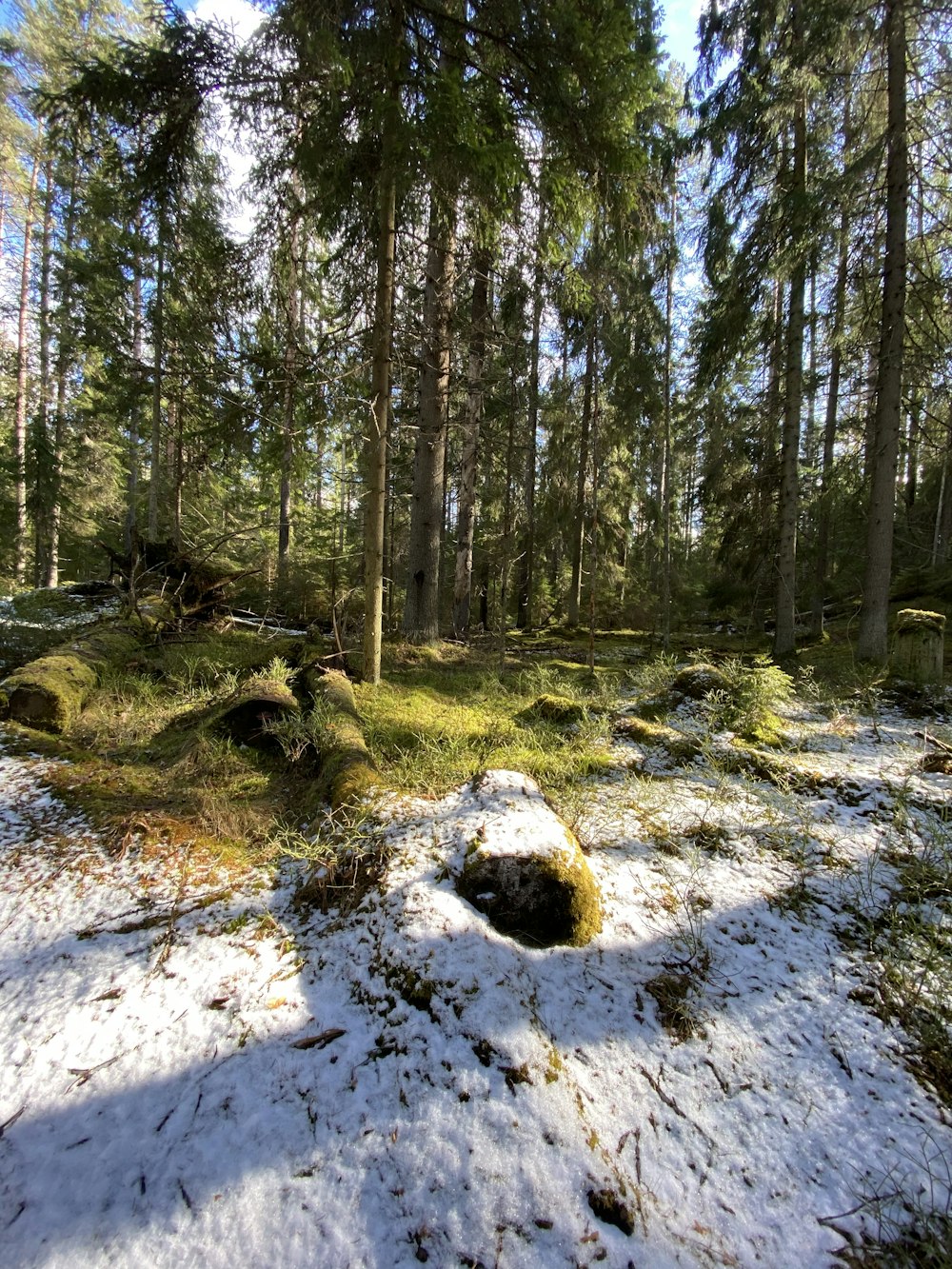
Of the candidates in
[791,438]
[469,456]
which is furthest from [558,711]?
[469,456]

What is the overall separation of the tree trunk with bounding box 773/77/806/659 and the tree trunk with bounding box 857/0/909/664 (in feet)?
4.65

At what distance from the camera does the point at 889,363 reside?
7.87 meters

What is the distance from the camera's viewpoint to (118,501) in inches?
750

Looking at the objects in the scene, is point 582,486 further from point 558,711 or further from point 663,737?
point 663,737

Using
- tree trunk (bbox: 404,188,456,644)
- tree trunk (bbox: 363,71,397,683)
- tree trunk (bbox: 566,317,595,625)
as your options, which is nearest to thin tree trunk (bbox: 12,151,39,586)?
tree trunk (bbox: 404,188,456,644)

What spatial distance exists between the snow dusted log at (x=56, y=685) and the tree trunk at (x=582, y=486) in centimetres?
1277

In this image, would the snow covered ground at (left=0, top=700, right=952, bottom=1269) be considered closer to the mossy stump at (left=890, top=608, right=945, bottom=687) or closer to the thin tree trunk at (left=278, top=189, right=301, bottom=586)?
Answer: the thin tree trunk at (left=278, top=189, right=301, bottom=586)

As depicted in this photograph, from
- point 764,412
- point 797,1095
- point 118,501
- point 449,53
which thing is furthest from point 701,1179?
point 118,501

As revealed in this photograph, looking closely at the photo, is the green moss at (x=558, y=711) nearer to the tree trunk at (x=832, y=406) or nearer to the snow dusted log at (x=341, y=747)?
the snow dusted log at (x=341, y=747)

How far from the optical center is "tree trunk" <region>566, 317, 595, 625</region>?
1417 cm

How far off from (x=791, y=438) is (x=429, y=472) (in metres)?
7.16

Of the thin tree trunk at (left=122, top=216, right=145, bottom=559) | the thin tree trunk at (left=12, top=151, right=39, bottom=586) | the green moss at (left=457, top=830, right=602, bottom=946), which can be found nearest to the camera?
A: the green moss at (left=457, top=830, right=602, bottom=946)

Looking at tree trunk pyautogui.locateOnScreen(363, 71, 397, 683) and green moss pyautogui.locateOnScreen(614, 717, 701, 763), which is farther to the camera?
tree trunk pyautogui.locateOnScreen(363, 71, 397, 683)

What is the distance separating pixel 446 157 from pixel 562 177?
1389 millimetres
